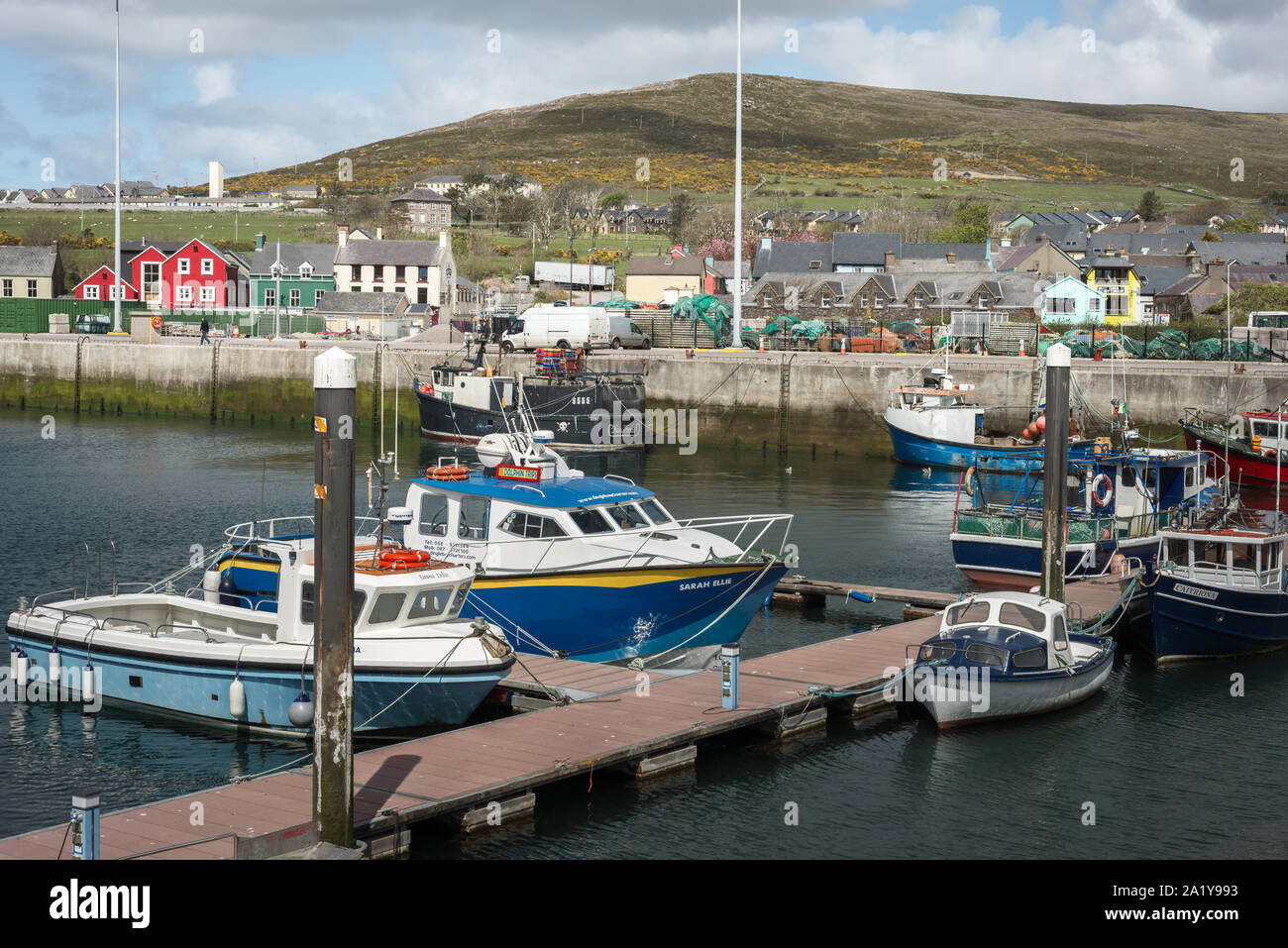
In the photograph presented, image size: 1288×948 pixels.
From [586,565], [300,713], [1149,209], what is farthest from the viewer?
[1149,209]

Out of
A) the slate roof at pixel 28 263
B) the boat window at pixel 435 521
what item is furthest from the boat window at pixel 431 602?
the slate roof at pixel 28 263

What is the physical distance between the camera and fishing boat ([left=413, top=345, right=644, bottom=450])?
53.8 meters

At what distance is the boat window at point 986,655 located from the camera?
63.8 ft

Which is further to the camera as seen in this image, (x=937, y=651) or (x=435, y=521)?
(x=435, y=521)

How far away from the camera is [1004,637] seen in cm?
1967

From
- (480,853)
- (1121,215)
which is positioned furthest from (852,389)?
(1121,215)

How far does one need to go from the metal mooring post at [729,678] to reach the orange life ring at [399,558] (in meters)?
4.13

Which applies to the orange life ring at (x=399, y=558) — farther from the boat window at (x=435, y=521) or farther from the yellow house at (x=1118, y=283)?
the yellow house at (x=1118, y=283)

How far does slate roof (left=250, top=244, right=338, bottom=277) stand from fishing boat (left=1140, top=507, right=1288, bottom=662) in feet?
264

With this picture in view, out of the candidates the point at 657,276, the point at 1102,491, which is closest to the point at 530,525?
the point at 1102,491

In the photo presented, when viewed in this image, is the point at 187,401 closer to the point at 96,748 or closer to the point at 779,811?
the point at 96,748

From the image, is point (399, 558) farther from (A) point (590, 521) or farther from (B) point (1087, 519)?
(B) point (1087, 519)

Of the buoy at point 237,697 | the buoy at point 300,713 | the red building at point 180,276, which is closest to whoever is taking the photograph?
the buoy at point 300,713

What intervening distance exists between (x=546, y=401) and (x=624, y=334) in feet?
40.8
